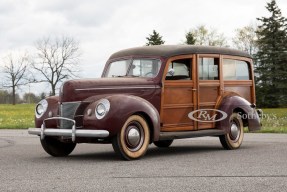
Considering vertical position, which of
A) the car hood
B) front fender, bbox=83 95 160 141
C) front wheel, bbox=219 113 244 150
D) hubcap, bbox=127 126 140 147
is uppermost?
the car hood

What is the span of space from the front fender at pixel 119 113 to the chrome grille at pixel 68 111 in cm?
28

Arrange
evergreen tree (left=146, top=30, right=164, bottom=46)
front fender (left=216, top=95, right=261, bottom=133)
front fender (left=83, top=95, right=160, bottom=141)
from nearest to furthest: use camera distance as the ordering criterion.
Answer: front fender (left=83, top=95, right=160, bottom=141), front fender (left=216, top=95, right=261, bottom=133), evergreen tree (left=146, top=30, right=164, bottom=46)

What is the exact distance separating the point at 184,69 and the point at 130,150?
243 cm

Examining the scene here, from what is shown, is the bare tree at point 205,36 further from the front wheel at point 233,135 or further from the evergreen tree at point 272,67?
the front wheel at point 233,135

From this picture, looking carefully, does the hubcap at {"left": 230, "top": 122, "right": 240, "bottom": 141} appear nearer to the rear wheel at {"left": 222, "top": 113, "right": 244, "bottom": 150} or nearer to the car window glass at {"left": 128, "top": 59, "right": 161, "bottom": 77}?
the rear wheel at {"left": 222, "top": 113, "right": 244, "bottom": 150}

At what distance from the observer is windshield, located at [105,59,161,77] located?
10.4 metres

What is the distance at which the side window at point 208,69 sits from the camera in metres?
11.0

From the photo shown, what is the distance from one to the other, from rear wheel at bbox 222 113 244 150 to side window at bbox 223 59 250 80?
91cm

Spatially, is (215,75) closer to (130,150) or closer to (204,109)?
(204,109)

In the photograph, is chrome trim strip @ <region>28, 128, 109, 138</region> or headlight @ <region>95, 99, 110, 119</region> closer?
chrome trim strip @ <region>28, 128, 109, 138</region>

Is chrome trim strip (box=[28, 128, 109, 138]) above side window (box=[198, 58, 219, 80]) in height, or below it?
below

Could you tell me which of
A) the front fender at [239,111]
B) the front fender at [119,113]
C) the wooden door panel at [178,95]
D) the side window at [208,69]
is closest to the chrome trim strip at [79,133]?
the front fender at [119,113]

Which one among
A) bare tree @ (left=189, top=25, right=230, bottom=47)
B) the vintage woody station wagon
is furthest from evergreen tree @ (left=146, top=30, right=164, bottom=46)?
the vintage woody station wagon

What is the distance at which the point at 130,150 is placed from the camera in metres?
9.09
